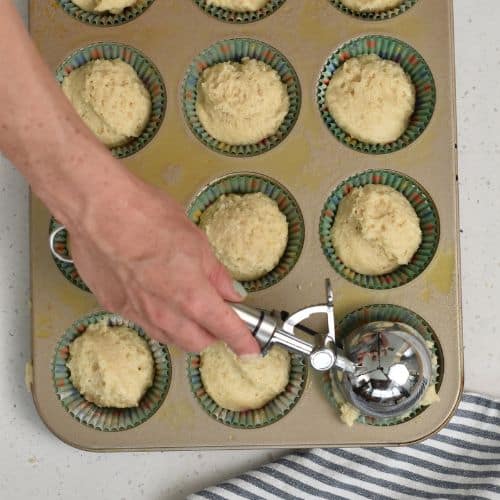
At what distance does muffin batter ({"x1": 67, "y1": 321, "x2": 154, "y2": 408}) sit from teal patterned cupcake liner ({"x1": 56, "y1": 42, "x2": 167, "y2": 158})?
0.50 meters

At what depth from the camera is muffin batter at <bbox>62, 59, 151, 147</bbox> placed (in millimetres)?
1858

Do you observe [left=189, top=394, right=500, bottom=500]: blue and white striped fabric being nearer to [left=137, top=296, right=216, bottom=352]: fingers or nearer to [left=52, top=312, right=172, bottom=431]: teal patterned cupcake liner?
[left=52, top=312, right=172, bottom=431]: teal patterned cupcake liner

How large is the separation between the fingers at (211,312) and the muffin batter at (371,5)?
3.14ft

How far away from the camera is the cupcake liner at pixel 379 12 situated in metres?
1.87

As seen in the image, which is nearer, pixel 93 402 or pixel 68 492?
pixel 93 402

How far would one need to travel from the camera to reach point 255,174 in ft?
6.09

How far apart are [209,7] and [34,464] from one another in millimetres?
1441

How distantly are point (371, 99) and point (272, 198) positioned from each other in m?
0.38

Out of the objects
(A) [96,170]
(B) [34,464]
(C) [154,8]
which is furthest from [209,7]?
(B) [34,464]

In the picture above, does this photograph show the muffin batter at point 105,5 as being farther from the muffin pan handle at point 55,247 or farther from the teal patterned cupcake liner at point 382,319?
the teal patterned cupcake liner at point 382,319

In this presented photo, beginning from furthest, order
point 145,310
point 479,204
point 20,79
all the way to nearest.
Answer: point 479,204 → point 145,310 → point 20,79

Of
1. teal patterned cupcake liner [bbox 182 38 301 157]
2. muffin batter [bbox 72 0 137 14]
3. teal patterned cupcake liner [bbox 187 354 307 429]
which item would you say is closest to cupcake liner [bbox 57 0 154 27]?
muffin batter [bbox 72 0 137 14]

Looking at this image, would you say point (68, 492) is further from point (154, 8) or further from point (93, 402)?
point (154, 8)

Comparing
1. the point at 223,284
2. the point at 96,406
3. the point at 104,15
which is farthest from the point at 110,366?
the point at 104,15
